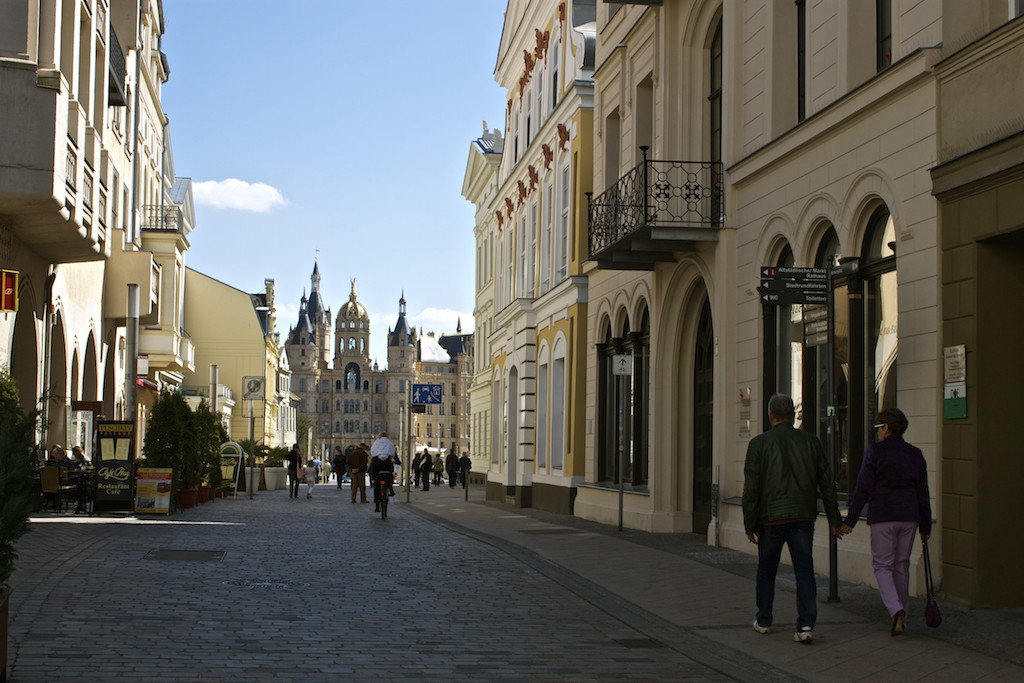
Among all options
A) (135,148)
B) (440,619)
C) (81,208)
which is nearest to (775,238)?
(440,619)

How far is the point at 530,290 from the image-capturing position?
3347 cm

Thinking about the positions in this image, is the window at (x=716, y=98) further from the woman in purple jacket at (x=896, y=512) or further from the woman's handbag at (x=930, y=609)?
the woman's handbag at (x=930, y=609)

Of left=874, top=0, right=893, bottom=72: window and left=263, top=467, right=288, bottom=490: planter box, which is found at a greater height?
left=874, top=0, right=893, bottom=72: window

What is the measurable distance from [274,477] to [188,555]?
35.7 m

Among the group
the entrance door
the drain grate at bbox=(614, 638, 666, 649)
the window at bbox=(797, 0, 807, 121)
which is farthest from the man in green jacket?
the entrance door

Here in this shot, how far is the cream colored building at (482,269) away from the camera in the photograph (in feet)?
177

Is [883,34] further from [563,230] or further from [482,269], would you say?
[482,269]

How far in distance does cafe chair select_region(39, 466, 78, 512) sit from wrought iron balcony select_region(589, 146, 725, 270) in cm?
1038

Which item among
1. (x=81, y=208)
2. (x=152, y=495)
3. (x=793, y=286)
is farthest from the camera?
(x=152, y=495)

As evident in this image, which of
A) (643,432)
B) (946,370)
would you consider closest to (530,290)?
(643,432)

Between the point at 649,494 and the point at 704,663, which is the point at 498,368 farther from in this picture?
the point at 704,663

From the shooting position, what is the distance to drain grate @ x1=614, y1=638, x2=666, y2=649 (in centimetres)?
936

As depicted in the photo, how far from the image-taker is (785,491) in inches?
369

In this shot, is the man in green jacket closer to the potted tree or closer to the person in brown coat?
the potted tree
